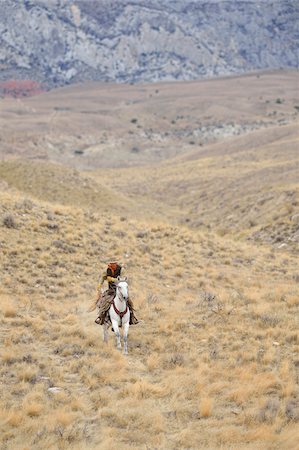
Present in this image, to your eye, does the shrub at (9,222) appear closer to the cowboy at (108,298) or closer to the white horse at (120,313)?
the cowboy at (108,298)

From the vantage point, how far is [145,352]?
12875 mm

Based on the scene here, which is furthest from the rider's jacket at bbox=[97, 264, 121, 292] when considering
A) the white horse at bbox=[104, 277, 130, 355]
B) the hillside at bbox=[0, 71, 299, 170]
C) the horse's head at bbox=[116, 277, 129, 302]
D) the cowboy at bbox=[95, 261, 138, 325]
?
the hillside at bbox=[0, 71, 299, 170]

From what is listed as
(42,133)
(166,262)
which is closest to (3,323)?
(166,262)

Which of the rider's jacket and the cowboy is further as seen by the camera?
the rider's jacket

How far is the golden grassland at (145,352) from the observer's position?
8.95 m

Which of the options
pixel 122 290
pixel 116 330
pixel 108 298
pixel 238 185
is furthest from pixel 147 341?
pixel 238 185

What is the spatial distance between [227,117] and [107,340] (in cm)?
11371

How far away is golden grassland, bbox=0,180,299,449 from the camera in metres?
8.95

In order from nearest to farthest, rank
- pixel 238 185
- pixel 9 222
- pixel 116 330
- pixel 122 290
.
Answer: pixel 122 290 < pixel 116 330 < pixel 9 222 < pixel 238 185

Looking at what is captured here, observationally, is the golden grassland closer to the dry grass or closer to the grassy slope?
the dry grass

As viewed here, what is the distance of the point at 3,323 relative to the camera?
44.7 feet

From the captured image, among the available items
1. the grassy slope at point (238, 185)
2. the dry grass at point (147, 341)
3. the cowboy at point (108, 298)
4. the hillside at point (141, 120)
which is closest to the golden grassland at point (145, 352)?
the dry grass at point (147, 341)

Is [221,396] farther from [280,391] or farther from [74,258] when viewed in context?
[74,258]

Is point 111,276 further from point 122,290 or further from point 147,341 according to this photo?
point 147,341
